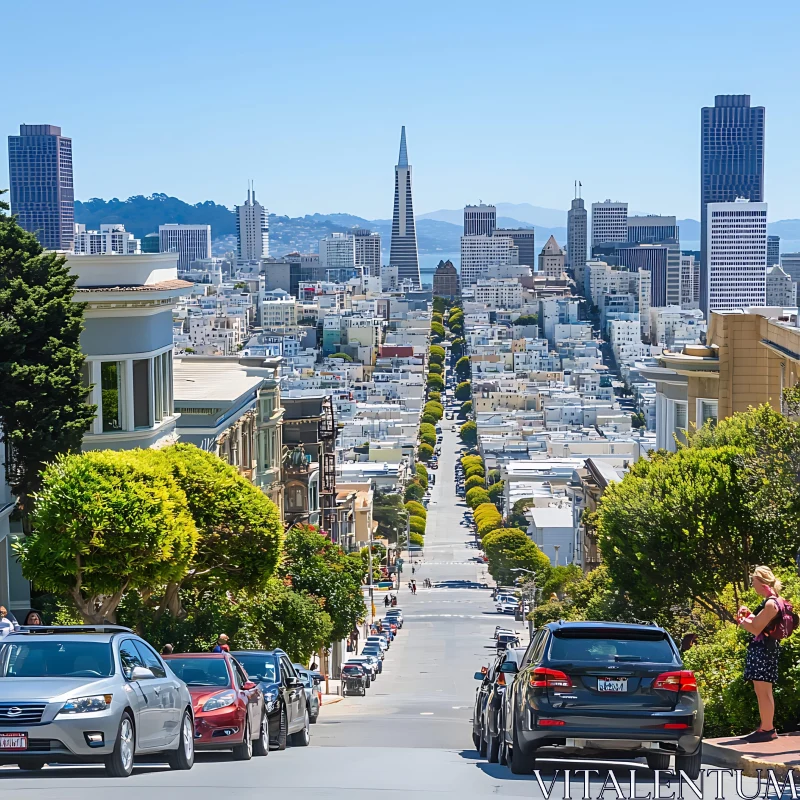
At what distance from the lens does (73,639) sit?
553 inches

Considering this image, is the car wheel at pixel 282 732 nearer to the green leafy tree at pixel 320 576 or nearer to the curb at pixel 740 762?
the curb at pixel 740 762

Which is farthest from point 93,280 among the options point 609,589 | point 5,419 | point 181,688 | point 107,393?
point 181,688

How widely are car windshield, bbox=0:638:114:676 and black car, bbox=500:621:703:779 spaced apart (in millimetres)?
3610

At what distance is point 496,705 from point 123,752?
5663 mm

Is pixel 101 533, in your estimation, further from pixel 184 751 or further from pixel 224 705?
pixel 184 751

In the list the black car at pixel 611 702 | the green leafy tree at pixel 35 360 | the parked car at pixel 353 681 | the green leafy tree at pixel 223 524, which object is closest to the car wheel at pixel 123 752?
the black car at pixel 611 702

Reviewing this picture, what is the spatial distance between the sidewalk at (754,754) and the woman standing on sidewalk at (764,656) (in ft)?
0.56

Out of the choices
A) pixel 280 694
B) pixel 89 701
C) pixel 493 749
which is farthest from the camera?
pixel 280 694

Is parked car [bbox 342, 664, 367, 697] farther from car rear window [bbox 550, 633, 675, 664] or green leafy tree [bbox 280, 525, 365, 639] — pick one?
car rear window [bbox 550, 633, 675, 664]

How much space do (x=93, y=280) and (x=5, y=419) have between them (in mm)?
5588

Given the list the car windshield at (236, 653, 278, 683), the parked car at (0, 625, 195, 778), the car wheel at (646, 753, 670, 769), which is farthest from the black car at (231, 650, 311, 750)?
the car wheel at (646, 753, 670, 769)

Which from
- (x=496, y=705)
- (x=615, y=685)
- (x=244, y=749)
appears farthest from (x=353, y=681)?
(x=615, y=685)

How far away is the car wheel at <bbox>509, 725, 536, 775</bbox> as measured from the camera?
47.6 ft

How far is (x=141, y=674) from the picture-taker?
13805 millimetres
